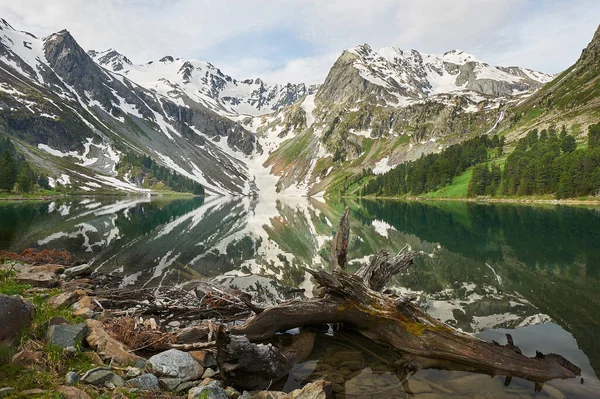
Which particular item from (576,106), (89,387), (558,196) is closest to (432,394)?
(89,387)

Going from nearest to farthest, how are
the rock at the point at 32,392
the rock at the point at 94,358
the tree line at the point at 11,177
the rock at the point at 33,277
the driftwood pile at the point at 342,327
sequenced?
the rock at the point at 32,392, the rock at the point at 94,358, the driftwood pile at the point at 342,327, the rock at the point at 33,277, the tree line at the point at 11,177

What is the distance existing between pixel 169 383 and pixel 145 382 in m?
0.62

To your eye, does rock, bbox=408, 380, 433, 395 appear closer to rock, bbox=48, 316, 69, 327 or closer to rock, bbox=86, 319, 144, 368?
rock, bbox=86, 319, 144, 368

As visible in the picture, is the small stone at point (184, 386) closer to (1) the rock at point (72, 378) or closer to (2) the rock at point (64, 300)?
(1) the rock at point (72, 378)

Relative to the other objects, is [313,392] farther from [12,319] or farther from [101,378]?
[12,319]

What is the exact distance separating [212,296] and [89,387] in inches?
313

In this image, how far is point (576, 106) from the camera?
18788 cm

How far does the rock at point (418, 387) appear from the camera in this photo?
32.5 ft

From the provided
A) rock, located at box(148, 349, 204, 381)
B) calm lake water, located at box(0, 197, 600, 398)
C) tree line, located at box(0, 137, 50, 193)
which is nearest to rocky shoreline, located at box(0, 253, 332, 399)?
rock, located at box(148, 349, 204, 381)

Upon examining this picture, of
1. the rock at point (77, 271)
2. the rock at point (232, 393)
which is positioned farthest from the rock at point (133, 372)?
the rock at point (77, 271)

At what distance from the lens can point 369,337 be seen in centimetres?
1293

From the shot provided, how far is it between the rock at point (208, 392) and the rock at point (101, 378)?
158cm

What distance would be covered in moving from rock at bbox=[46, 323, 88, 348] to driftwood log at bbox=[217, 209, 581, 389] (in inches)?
143

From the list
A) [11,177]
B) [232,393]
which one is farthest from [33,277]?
[11,177]
